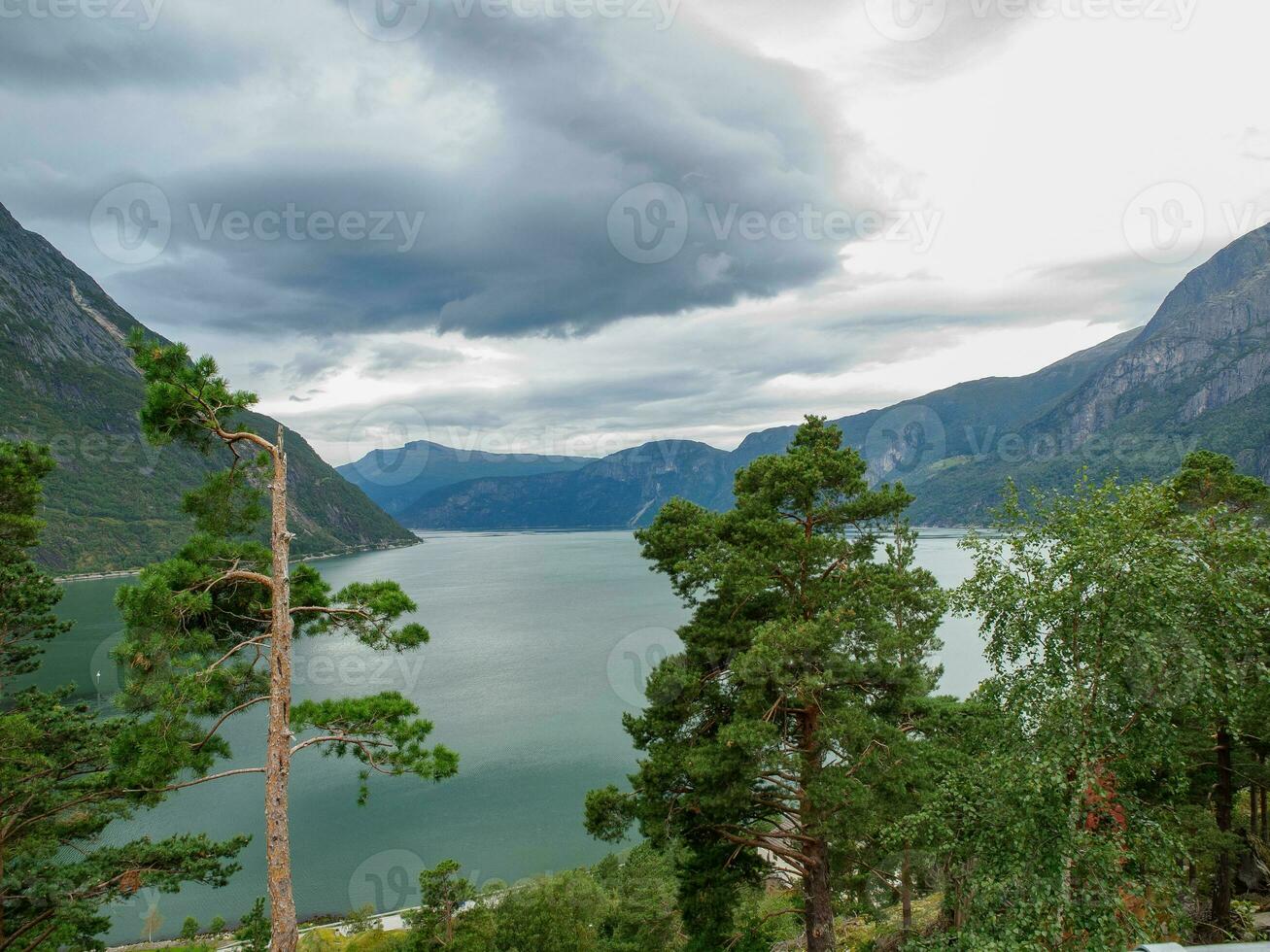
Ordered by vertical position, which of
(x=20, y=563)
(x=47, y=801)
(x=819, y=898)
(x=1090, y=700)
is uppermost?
(x=20, y=563)

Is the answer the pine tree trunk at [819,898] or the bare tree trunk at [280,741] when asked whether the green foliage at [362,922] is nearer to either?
the pine tree trunk at [819,898]

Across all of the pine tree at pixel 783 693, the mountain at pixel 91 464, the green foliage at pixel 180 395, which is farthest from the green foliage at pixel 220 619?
the mountain at pixel 91 464

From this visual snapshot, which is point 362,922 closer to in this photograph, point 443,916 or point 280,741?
point 443,916

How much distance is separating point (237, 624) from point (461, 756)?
2281cm

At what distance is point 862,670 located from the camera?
10.9 metres

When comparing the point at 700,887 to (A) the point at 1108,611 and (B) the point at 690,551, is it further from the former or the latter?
(A) the point at 1108,611

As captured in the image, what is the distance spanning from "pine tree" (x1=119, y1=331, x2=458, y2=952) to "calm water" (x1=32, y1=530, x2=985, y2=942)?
3.23 ft

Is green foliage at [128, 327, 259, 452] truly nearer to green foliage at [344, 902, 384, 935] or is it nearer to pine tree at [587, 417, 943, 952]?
pine tree at [587, 417, 943, 952]

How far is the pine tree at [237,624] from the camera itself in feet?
22.4

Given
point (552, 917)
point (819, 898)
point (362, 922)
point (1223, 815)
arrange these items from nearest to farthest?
point (819, 898) < point (1223, 815) < point (552, 917) < point (362, 922)

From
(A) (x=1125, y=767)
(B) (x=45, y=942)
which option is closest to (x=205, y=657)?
(B) (x=45, y=942)

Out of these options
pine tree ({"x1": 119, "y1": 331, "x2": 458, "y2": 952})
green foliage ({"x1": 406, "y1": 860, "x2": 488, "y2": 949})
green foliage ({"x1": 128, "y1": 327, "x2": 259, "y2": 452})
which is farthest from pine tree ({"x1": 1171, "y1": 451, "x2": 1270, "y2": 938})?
green foliage ({"x1": 406, "y1": 860, "x2": 488, "y2": 949})

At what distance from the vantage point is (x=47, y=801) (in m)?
10.2

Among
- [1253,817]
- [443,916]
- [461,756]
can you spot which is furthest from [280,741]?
[461,756]
